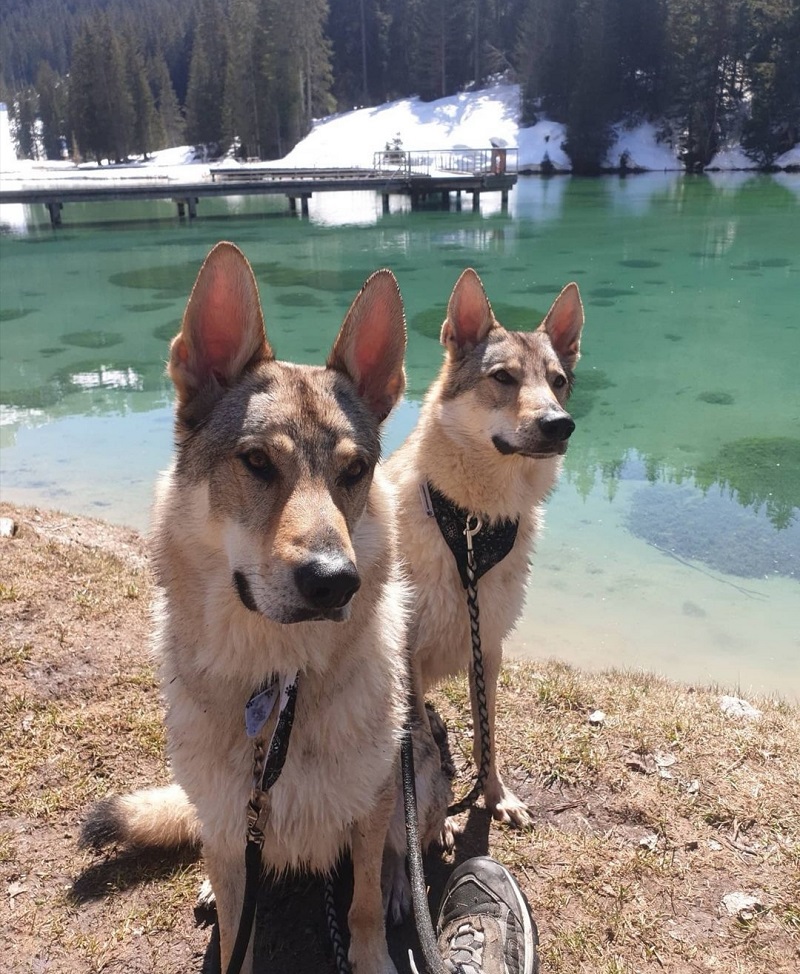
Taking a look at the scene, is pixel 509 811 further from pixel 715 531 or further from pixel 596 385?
pixel 596 385

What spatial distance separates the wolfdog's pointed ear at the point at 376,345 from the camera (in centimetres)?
272

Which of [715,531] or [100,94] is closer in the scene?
[715,531]

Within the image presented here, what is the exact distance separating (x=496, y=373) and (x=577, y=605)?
13.0 ft

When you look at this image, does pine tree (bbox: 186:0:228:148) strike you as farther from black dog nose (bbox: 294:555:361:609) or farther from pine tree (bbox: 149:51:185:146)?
black dog nose (bbox: 294:555:361:609)

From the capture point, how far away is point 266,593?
7.18ft

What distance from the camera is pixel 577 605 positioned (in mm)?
7625

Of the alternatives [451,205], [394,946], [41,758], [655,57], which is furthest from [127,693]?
[655,57]

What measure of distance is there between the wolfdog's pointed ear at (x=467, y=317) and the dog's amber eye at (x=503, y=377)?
1.16 feet

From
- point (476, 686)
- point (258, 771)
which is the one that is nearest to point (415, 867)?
point (258, 771)

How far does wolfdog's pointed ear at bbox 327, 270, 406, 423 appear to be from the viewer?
2.72m

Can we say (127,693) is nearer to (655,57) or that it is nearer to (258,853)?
(258,853)

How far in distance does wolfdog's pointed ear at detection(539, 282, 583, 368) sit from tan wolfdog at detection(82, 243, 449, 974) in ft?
7.50

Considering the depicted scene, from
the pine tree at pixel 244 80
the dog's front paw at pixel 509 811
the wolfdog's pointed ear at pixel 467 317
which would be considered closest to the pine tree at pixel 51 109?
the pine tree at pixel 244 80

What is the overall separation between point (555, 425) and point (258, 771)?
2383 mm
